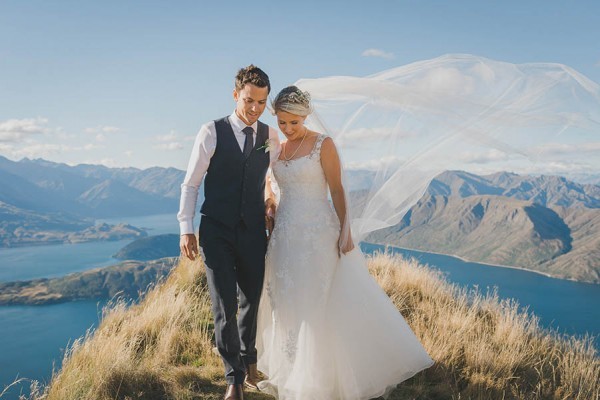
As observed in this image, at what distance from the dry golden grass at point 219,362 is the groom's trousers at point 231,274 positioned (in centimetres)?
58

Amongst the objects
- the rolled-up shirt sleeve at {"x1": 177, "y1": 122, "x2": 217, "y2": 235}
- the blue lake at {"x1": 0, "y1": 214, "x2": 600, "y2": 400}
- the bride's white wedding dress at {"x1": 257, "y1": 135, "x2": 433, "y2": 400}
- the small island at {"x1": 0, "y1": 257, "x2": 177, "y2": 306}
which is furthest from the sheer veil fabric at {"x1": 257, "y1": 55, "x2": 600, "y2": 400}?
the small island at {"x1": 0, "y1": 257, "x2": 177, "y2": 306}

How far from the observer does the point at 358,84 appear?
4.07 m

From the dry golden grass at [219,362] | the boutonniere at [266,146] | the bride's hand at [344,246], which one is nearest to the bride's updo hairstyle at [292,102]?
the boutonniere at [266,146]

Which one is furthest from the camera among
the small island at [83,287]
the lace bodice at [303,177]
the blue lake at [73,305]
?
the small island at [83,287]

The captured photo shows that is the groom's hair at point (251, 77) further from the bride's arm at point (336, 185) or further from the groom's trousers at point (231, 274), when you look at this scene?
the groom's trousers at point (231, 274)

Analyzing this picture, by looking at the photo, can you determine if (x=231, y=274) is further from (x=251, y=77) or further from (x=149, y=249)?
(x=149, y=249)

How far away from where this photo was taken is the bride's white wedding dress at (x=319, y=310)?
312cm

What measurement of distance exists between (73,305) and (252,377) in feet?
321

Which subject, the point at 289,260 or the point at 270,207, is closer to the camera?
the point at 289,260

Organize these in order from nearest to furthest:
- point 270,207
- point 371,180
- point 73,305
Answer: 1. point 270,207
2. point 371,180
3. point 73,305

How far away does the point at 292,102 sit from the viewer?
3.05m

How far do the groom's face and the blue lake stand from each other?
13005 mm

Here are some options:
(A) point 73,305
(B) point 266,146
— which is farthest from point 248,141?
(A) point 73,305

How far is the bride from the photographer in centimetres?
311
